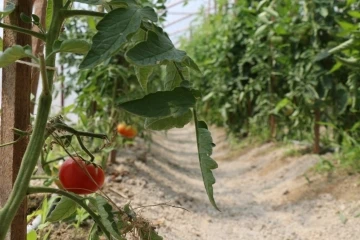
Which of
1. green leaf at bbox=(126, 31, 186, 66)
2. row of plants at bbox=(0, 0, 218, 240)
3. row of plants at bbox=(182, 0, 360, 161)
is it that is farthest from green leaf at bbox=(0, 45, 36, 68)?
row of plants at bbox=(182, 0, 360, 161)

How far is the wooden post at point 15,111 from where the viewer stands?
67 centimetres

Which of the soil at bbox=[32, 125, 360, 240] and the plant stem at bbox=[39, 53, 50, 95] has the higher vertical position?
the plant stem at bbox=[39, 53, 50, 95]

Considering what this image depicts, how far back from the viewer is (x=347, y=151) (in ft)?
7.70

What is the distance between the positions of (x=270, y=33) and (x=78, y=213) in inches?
91.8

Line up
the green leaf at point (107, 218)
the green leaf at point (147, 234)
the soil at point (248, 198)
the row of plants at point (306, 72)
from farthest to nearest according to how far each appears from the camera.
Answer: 1. the row of plants at point (306, 72)
2. the soil at point (248, 198)
3. the green leaf at point (147, 234)
4. the green leaf at point (107, 218)

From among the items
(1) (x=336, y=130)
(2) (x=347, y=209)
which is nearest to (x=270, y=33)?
(1) (x=336, y=130)

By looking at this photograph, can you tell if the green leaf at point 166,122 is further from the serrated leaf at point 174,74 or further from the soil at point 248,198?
the soil at point 248,198

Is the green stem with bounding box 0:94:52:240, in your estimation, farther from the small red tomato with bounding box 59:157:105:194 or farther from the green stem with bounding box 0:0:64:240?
the small red tomato with bounding box 59:157:105:194

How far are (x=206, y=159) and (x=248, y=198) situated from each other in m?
2.07

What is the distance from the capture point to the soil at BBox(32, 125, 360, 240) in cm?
179

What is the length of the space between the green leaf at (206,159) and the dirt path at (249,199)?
2.40 feet

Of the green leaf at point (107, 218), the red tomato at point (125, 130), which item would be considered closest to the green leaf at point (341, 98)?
the red tomato at point (125, 130)

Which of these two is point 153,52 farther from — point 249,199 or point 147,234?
point 249,199

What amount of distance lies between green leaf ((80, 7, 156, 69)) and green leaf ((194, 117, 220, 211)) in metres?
0.15
